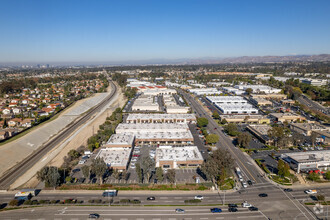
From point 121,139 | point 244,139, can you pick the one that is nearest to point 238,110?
point 244,139

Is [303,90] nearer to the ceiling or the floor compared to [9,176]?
nearer to the ceiling

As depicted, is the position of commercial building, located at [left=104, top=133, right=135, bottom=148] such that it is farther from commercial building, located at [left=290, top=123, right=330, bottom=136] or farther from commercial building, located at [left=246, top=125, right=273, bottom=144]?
commercial building, located at [left=290, top=123, right=330, bottom=136]

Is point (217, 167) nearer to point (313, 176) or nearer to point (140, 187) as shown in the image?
point (140, 187)

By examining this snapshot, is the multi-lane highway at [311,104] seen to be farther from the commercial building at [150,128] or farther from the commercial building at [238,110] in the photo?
the commercial building at [150,128]

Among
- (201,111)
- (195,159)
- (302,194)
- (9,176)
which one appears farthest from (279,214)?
(201,111)

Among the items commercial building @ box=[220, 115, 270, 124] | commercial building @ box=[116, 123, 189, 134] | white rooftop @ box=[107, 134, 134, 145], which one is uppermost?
commercial building @ box=[116, 123, 189, 134]

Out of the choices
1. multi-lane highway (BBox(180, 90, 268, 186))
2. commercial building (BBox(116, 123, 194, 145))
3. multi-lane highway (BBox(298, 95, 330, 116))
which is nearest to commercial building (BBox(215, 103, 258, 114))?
multi-lane highway (BBox(180, 90, 268, 186))

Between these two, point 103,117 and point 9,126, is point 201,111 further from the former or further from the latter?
point 9,126

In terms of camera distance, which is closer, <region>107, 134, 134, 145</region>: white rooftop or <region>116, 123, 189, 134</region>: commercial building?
<region>107, 134, 134, 145</region>: white rooftop
